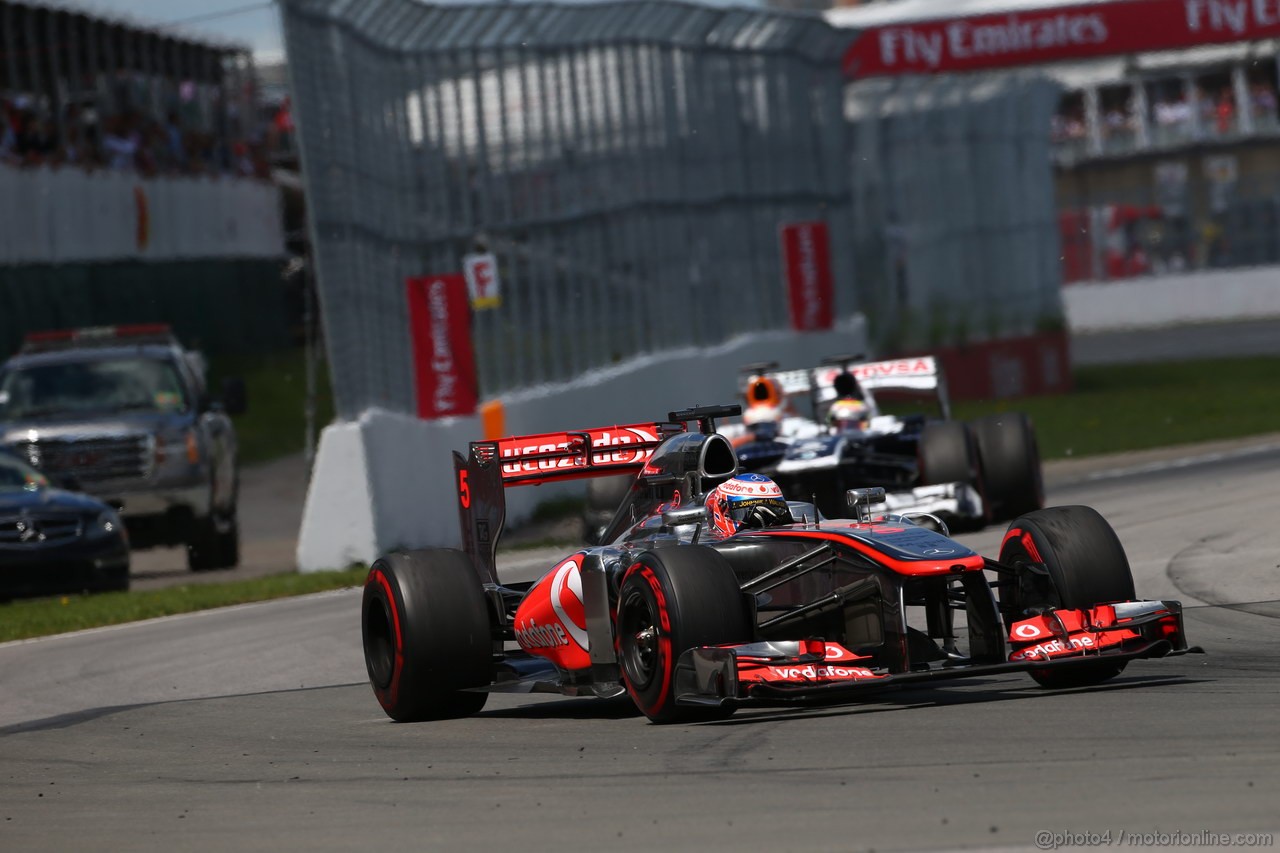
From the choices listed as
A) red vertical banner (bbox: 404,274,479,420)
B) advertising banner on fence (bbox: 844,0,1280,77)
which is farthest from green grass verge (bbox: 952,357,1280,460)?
advertising banner on fence (bbox: 844,0,1280,77)

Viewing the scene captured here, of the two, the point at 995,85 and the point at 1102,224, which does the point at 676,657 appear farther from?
the point at 1102,224

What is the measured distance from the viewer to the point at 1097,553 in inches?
324

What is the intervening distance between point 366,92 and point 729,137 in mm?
10297

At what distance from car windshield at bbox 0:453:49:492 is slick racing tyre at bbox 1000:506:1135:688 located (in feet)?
34.2

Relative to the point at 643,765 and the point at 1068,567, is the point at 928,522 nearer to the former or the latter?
the point at 1068,567

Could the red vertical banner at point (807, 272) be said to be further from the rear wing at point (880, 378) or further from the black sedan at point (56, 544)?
the black sedan at point (56, 544)

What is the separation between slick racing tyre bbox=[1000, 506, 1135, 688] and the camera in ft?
26.8

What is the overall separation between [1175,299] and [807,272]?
25.9m

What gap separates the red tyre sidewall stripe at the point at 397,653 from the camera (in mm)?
9312

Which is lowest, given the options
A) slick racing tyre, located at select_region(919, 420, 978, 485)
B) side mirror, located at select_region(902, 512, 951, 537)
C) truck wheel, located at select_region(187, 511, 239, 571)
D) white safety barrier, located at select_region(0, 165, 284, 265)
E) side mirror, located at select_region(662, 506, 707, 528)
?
truck wheel, located at select_region(187, 511, 239, 571)

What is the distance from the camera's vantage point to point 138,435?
18984 mm

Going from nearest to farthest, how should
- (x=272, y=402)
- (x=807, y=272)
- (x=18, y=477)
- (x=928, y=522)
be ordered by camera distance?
(x=928, y=522) → (x=18, y=477) → (x=807, y=272) → (x=272, y=402)

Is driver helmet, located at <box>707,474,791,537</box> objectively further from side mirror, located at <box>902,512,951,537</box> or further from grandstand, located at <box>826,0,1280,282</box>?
grandstand, located at <box>826,0,1280,282</box>

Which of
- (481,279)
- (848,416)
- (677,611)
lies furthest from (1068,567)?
(481,279)
